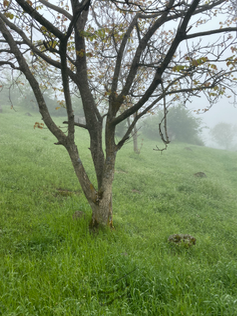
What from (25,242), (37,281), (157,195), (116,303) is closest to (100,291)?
(116,303)

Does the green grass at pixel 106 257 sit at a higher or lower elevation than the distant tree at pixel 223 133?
lower

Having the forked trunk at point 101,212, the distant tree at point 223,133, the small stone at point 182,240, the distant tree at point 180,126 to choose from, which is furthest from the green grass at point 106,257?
the distant tree at point 223,133

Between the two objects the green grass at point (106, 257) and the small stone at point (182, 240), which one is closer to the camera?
the green grass at point (106, 257)

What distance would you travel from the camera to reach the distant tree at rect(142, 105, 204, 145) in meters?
46.2

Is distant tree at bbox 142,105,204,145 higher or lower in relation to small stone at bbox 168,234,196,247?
higher

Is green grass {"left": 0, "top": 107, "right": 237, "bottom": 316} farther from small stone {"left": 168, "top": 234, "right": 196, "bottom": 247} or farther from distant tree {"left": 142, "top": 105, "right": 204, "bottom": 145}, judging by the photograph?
distant tree {"left": 142, "top": 105, "right": 204, "bottom": 145}

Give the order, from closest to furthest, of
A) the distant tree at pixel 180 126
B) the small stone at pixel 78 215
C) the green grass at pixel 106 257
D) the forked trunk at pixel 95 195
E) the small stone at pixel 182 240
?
the green grass at pixel 106 257 < the forked trunk at pixel 95 195 < the small stone at pixel 182 240 < the small stone at pixel 78 215 < the distant tree at pixel 180 126

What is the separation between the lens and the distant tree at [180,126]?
151 ft

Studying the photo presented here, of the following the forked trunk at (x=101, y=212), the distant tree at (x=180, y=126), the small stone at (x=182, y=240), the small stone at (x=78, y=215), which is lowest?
the small stone at (x=182, y=240)

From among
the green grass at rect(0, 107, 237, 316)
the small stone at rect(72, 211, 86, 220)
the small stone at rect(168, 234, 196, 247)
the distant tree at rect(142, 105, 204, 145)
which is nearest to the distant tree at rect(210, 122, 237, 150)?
the distant tree at rect(142, 105, 204, 145)

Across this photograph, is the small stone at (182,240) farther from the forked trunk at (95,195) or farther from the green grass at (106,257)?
the forked trunk at (95,195)

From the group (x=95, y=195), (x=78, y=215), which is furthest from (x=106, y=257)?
(x=78, y=215)

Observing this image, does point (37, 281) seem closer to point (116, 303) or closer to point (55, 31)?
point (116, 303)

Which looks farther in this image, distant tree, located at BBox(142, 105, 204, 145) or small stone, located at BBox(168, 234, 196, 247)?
distant tree, located at BBox(142, 105, 204, 145)
